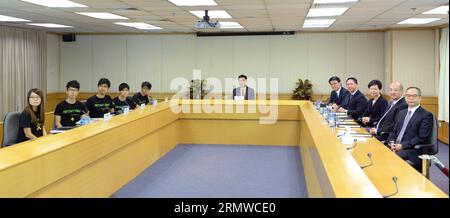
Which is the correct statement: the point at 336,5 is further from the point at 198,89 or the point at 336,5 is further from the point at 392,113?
the point at 198,89

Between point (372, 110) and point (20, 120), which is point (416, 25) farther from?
point (20, 120)

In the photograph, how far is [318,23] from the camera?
360 inches

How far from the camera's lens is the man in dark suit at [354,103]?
6.53m

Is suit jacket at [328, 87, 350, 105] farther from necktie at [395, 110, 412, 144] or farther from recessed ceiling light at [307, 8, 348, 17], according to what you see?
necktie at [395, 110, 412, 144]

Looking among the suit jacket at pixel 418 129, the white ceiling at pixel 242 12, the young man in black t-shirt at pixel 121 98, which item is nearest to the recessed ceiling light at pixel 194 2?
the white ceiling at pixel 242 12

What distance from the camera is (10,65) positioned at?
944cm

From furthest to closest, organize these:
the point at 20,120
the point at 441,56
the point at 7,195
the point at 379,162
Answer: the point at 441,56 → the point at 20,120 → the point at 379,162 → the point at 7,195

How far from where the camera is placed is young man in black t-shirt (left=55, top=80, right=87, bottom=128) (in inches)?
197

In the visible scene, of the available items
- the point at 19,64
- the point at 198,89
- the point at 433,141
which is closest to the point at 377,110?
the point at 433,141

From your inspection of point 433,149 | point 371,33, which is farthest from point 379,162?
point 371,33

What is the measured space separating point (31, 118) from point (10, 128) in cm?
22

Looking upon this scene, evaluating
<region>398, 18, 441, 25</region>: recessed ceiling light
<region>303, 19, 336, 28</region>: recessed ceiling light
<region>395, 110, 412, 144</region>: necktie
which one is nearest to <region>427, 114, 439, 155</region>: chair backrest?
<region>395, 110, 412, 144</region>: necktie

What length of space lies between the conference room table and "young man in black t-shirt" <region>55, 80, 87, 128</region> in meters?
0.56

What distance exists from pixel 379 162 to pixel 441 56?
7.09 m
